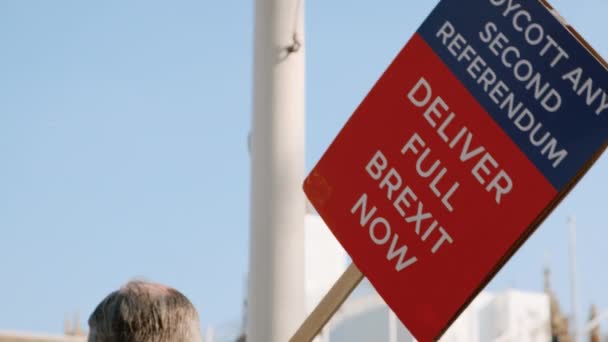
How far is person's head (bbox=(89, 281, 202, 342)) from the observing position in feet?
6.02

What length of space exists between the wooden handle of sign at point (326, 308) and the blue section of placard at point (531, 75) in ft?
1.23

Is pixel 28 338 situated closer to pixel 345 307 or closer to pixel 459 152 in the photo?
pixel 345 307

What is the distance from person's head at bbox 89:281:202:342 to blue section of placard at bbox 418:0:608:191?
0.61 meters

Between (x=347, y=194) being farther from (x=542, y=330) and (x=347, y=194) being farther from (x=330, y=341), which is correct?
(x=542, y=330)

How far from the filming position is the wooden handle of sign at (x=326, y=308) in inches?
87.7

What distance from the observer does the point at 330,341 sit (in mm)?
6215

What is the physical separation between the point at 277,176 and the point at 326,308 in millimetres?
1329

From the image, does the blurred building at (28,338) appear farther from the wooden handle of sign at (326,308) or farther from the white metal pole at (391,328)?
the wooden handle of sign at (326,308)

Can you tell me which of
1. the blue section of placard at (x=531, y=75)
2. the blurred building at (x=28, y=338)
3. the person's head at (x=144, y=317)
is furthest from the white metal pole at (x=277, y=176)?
the blurred building at (x=28, y=338)

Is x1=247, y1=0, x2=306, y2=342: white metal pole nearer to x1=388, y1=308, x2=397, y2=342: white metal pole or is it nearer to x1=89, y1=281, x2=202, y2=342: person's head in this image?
x1=388, y1=308, x2=397, y2=342: white metal pole

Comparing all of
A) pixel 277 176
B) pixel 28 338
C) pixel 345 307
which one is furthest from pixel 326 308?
pixel 28 338

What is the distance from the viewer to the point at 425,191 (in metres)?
2.18

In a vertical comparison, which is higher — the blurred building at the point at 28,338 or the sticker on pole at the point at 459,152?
the blurred building at the point at 28,338

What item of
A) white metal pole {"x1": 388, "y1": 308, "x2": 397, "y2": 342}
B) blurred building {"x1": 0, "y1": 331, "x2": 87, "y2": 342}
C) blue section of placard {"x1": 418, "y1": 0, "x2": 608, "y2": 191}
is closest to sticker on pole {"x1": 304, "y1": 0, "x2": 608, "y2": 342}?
blue section of placard {"x1": 418, "y1": 0, "x2": 608, "y2": 191}
